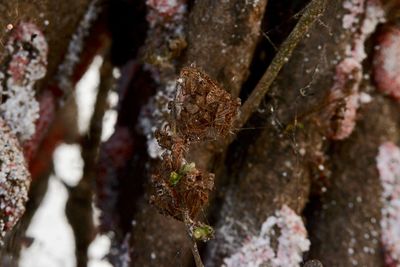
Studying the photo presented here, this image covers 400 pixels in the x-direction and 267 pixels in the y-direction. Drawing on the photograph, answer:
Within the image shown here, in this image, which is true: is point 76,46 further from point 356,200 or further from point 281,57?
point 356,200

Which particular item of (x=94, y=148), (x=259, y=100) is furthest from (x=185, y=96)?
(x=94, y=148)

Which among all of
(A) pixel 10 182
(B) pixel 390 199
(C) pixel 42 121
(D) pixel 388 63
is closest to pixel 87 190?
(C) pixel 42 121

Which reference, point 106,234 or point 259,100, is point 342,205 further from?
point 106,234

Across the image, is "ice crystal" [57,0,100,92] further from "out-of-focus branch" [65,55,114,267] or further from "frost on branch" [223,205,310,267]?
"frost on branch" [223,205,310,267]

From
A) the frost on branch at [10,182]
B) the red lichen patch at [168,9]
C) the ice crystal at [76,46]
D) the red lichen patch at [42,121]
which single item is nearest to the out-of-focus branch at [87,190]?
the ice crystal at [76,46]

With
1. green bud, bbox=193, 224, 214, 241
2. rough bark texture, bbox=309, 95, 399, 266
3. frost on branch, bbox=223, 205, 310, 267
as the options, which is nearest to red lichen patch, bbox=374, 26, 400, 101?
rough bark texture, bbox=309, 95, 399, 266

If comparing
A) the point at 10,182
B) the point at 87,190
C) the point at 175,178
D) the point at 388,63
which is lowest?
the point at 87,190
